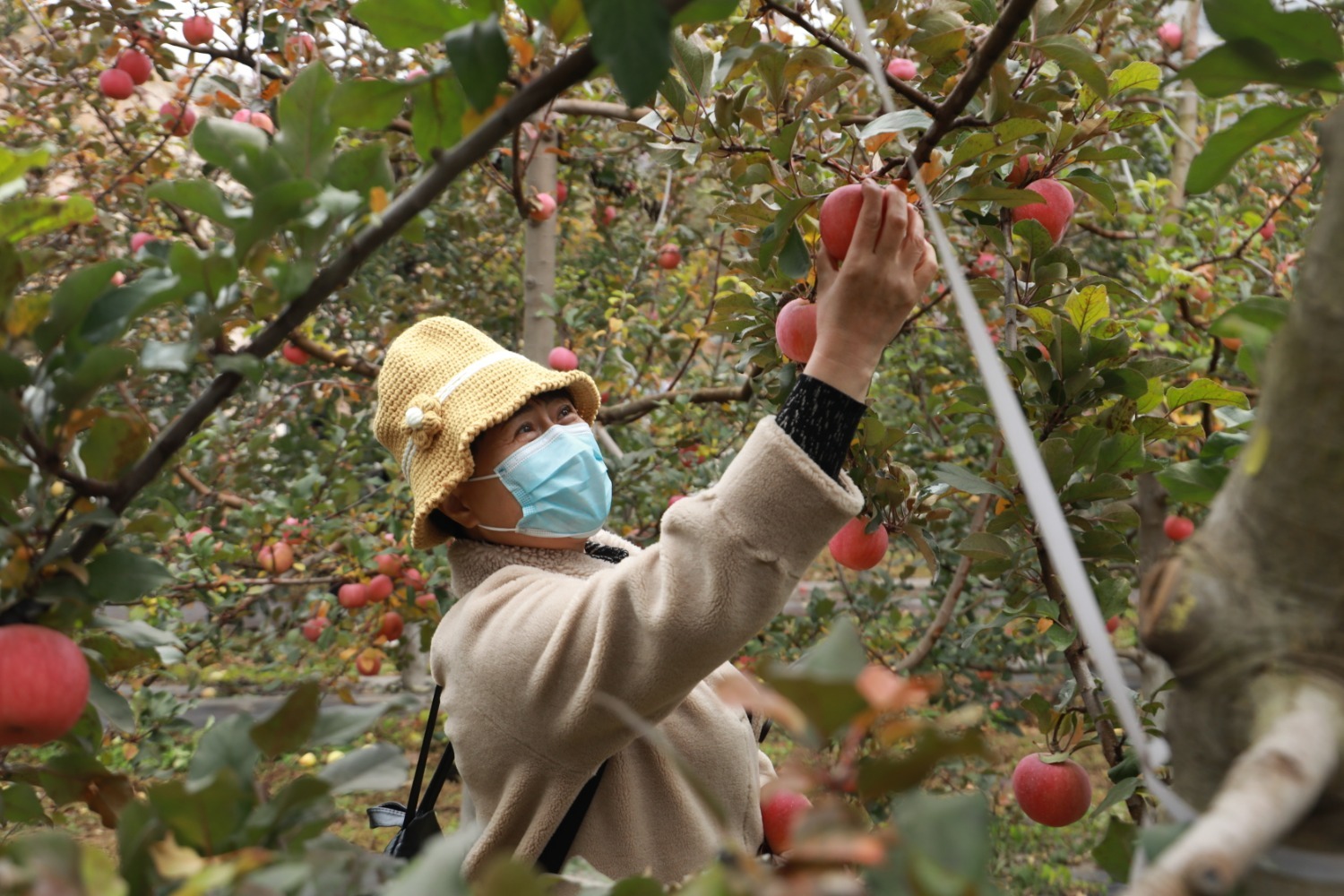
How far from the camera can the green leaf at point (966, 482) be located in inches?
50.5

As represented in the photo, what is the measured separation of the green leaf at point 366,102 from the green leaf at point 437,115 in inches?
0.6

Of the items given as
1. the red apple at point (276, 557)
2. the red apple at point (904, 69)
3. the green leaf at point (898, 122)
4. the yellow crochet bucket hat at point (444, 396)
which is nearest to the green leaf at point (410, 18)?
the green leaf at point (898, 122)

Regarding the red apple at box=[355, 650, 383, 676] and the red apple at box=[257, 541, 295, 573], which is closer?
the red apple at box=[257, 541, 295, 573]

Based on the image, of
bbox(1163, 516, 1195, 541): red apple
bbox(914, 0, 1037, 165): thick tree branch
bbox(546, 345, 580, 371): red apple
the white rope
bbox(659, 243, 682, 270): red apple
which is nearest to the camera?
the white rope

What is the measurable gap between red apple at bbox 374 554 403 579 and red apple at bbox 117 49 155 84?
1809 millimetres

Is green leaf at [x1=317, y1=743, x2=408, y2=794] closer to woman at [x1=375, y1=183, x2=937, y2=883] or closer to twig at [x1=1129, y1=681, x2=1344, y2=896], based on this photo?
woman at [x1=375, y1=183, x2=937, y2=883]

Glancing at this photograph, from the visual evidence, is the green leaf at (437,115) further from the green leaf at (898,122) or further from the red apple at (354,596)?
the red apple at (354,596)

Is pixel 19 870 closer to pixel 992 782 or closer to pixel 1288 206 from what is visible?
pixel 992 782

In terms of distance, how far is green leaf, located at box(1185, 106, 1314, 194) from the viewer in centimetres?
71

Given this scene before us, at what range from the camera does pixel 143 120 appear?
3.62 m

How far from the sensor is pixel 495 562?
152cm

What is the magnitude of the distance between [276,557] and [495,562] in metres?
1.78

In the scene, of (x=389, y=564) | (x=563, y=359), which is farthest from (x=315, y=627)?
(x=563, y=359)

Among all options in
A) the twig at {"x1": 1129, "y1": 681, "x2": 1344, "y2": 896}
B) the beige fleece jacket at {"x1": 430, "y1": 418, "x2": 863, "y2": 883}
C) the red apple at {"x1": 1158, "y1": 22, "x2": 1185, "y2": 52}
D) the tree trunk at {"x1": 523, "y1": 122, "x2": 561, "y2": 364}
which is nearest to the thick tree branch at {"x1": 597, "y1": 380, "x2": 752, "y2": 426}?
the tree trunk at {"x1": 523, "y1": 122, "x2": 561, "y2": 364}
